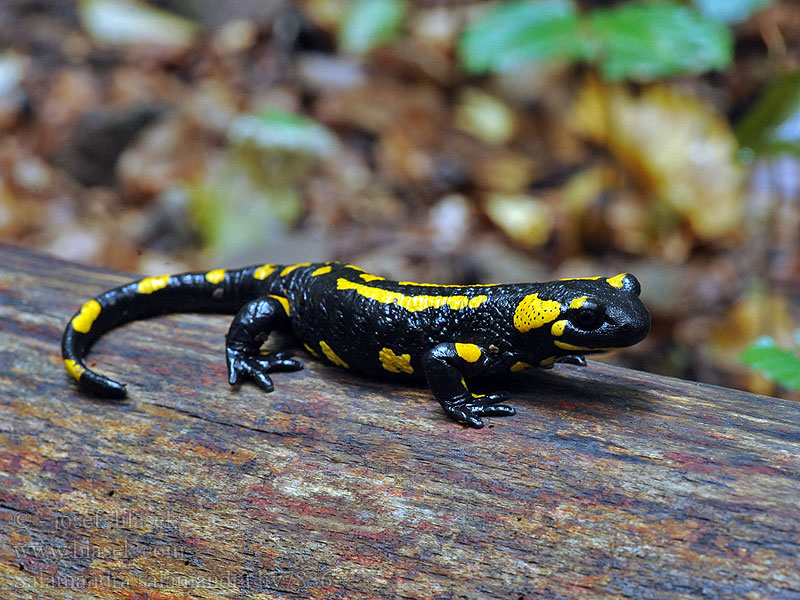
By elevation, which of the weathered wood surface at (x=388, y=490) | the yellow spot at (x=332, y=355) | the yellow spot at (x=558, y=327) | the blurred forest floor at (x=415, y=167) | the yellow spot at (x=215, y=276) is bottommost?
the weathered wood surface at (x=388, y=490)

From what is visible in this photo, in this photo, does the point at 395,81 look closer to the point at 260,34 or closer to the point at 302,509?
the point at 260,34

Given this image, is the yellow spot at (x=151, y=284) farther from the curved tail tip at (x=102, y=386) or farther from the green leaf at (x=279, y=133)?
the green leaf at (x=279, y=133)

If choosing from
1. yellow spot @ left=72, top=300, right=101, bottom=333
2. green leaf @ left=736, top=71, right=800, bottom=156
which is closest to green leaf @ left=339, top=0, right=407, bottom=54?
green leaf @ left=736, top=71, right=800, bottom=156

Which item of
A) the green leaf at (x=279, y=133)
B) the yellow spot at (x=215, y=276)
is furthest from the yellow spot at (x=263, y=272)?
the green leaf at (x=279, y=133)

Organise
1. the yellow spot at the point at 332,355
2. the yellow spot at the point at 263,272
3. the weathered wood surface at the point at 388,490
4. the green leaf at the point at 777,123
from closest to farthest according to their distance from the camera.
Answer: the weathered wood surface at the point at 388,490 < the yellow spot at the point at 332,355 < the yellow spot at the point at 263,272 < the green leaf at the point at 777,123

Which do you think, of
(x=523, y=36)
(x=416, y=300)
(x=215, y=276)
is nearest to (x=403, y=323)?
(x=416, y=300)

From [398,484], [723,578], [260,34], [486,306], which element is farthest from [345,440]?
[260,34]

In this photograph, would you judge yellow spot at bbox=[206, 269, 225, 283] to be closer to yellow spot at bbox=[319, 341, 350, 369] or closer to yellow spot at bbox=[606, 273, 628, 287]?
yellow spot at bbox=[319, 341, 350, 369]
